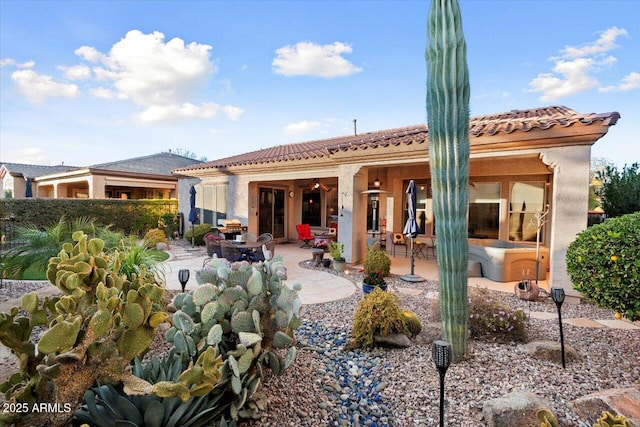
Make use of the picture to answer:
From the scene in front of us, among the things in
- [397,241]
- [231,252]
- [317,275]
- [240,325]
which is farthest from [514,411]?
[397,241]

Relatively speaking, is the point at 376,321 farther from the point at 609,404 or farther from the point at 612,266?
the point at 612,266

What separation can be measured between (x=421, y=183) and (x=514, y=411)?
10.2 m

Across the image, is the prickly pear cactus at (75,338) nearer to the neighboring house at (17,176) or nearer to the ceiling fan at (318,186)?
the ceiling fan at (318,186)

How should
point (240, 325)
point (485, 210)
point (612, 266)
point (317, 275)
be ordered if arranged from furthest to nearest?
point (485, 210), point (317, 275), point (612, 266), point (240, 325)

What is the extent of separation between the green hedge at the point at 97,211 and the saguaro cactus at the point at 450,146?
48.7 ft

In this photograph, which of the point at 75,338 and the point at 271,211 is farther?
the point at 271,211

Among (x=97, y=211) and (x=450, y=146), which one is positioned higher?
(x=450, y=146)

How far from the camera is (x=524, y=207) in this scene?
33.2 ft

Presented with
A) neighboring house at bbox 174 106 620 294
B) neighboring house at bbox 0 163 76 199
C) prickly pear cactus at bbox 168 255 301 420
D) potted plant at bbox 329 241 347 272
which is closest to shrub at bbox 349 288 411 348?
prickly pear cactus at bbox 168 255 301 420

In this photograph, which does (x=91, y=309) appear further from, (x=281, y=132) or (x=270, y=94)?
(x=281, y=132)

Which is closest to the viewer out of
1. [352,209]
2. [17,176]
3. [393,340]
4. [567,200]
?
[393,340]

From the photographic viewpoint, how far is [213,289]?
9.24ft

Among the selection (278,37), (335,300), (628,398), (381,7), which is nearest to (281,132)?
(278,37)

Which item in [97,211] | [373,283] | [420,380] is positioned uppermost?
[97,211]
